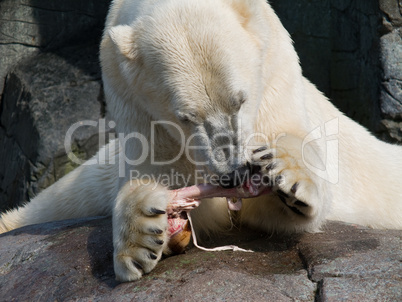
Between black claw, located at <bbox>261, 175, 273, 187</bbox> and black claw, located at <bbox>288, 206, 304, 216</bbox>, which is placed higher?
black claw, located at <bbox>261, 175, 273, 187</bbox>

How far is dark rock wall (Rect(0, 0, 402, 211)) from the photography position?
18.0 feet

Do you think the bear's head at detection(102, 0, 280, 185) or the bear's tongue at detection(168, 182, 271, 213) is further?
the bear's tongue at detection(168, 182, 271, 213)

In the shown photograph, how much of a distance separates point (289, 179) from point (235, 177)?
22 centimetres

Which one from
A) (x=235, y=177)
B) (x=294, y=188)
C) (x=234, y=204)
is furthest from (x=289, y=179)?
(x=234, y=204)

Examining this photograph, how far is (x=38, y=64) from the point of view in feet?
20.1

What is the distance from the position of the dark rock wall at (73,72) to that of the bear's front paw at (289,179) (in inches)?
120

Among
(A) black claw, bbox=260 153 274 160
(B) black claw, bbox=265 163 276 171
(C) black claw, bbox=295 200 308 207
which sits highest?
(A) black claw, bbox=260 153 274 160

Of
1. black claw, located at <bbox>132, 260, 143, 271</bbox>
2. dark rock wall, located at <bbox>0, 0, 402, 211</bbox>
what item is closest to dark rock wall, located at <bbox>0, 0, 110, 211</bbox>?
dark rock wall, located at <bbox>0, 0, 402, 211</bbox>

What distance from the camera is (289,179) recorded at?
228 cm

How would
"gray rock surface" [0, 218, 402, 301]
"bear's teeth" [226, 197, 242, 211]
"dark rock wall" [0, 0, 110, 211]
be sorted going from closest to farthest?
1. "gray rock surface" [0, 218, 402, 301]
2. "bear's teeth" [226, 197, 242, 211]
3. "dark rock wall" [0, 0, 110, 211]

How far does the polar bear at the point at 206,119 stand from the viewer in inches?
89.0

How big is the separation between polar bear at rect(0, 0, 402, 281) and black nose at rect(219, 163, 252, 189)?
0.01 meters

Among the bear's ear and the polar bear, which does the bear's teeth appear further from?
the bear's ear

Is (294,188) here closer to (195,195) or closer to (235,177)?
(235,177)
